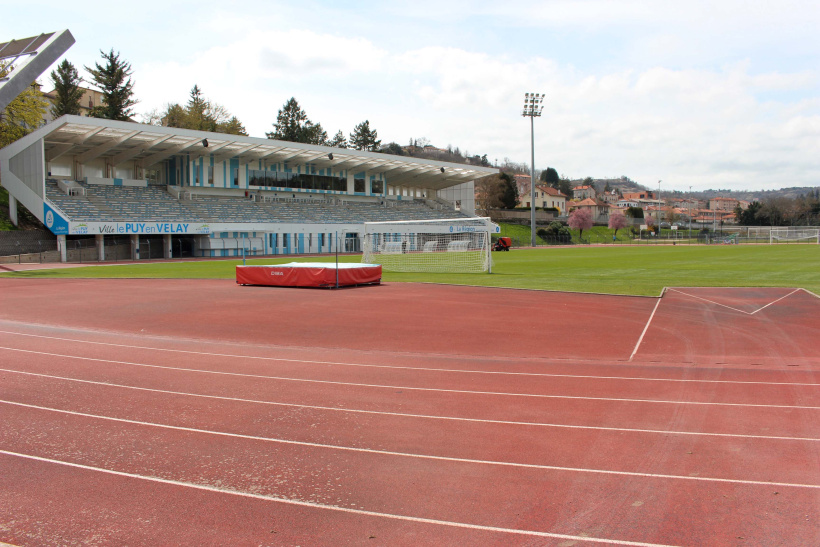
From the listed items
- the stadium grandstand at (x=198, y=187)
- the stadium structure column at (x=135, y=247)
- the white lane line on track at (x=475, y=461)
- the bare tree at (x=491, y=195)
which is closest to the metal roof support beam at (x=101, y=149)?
the stadium grandstand at (x=198, y=187)

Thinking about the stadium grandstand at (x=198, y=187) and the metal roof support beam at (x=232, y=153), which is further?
the metal roof support beam at (x=232, y=153)

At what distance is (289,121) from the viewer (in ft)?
332

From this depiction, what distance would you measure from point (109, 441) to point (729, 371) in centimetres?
946

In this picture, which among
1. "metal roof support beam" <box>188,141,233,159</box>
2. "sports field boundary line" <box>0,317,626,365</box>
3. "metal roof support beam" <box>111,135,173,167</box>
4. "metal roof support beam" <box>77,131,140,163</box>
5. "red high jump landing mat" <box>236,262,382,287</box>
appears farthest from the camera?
"metal roof support beam" <box>188,141,233,159</box>

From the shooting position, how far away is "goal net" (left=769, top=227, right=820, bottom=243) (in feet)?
286

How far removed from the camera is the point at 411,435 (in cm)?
675

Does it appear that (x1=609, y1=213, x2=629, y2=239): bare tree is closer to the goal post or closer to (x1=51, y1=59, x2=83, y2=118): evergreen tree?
the goal post

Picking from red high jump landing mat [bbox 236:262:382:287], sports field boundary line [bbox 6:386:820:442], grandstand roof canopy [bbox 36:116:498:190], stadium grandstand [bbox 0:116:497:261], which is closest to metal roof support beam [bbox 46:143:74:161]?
grandstand roof canopy [bbox 36:116:498:190]

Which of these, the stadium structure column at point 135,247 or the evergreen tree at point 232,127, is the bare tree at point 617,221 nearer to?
the evergreen tree at point 232,127

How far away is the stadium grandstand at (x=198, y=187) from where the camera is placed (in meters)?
47.4

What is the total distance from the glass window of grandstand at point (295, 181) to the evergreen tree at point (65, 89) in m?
29.7

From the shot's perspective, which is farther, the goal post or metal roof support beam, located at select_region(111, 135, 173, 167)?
the goal post

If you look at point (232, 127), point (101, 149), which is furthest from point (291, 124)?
point (101, 149)

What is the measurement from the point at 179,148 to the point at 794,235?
3412 inches
